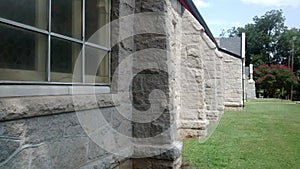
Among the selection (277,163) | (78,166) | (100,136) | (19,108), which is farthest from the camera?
(277,163)

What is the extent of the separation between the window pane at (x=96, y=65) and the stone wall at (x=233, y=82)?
14029mm

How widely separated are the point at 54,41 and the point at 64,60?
8.1 inches

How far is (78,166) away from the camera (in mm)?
2527

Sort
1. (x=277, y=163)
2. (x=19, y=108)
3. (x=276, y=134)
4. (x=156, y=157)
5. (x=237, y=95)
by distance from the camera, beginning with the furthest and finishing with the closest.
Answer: (x=237, y=95) < (x=276, y=134) < (x=277, y=163) < (x=156, y=157) < (x=19, y=108)

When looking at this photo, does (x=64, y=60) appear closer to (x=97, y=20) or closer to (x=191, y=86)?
(x=97, y=20)

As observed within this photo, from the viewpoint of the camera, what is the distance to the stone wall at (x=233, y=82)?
54.6ft

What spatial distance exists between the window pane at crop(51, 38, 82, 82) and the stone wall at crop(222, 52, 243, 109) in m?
14.6

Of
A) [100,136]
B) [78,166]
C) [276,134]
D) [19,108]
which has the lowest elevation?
[276,134]

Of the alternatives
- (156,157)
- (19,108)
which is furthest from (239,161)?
(19,108)

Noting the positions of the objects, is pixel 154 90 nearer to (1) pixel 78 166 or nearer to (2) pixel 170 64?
(2) pixel 170 64

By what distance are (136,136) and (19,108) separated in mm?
1956

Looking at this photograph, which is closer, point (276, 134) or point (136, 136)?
point (136, 136)

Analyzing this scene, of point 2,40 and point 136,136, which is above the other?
point 2,40

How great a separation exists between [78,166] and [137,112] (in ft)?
4.22
